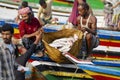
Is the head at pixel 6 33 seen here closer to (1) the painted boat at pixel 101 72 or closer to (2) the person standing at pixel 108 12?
(1) the painted boat at pixel 101 72

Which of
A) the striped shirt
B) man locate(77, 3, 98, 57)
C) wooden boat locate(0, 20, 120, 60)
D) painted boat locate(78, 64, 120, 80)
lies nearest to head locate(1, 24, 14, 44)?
the striped shirt

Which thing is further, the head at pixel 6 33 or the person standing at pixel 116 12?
the person standing at pixel 116 12

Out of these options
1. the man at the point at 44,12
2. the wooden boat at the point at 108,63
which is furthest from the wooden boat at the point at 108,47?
the man at the point at 44,12

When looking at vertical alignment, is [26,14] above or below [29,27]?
above

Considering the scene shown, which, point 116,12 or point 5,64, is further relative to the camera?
point 116,12

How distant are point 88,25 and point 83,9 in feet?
1.16

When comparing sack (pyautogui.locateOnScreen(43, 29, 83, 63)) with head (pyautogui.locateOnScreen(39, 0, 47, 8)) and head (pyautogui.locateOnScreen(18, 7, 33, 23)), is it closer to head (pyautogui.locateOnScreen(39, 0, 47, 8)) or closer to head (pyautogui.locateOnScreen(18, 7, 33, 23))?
head (pyautogui.locateOnScreen(18, 7, 33, 23))

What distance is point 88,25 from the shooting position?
27.5 feet

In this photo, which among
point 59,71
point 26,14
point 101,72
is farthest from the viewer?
point 59,71

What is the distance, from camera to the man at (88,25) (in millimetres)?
8203

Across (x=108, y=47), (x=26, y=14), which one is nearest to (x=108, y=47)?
(x=108, y=47)

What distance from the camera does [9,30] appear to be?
5.62 meters

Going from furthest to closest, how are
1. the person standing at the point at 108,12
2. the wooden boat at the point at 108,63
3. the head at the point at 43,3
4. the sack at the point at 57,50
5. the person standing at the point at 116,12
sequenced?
the person standing at the point at 108,12 < the person standing at the point at 116,12 < the head at the point at 43,3 < the wooden boat at the point at 108,63 < the sack at the point at 57,50

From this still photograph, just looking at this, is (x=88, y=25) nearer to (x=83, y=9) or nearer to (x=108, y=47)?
(x=83, y=9)
